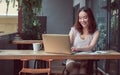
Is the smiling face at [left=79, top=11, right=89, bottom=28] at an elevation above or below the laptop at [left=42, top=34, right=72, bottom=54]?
above

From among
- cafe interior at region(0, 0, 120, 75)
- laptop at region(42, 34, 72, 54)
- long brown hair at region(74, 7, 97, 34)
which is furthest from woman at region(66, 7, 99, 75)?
cafe interior at region(0, 0, 120, 75)

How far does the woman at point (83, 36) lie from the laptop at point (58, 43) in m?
0.42

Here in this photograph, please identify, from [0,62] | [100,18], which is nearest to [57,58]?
[0,62]

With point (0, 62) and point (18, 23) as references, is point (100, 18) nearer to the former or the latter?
point (18, 23)

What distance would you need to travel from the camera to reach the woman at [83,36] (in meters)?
3.37

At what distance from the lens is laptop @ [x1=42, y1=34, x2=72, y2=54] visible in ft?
9.59

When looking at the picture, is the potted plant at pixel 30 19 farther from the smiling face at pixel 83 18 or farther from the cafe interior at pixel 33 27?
the smiling face at pixel 83 18

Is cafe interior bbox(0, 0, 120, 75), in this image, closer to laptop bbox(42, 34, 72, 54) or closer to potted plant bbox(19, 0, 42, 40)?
potted plant bbox(19, 0, 42, 40)

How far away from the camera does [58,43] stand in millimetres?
2943

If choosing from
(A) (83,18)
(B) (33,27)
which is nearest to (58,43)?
(A) (83,18)

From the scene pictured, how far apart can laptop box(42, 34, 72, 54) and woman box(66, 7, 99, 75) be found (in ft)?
1.38

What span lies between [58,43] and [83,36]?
626mm

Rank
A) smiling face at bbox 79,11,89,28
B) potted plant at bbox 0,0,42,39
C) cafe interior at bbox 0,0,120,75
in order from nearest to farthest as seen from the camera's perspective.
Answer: smiling face at bbox 79,11,89,28 → cafe interior at bbox 0,0,120,75 → potted plant at bbox 0,0,42,39

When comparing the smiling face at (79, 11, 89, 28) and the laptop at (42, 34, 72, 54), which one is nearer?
the laptop at (42, 34, 72, 54)
